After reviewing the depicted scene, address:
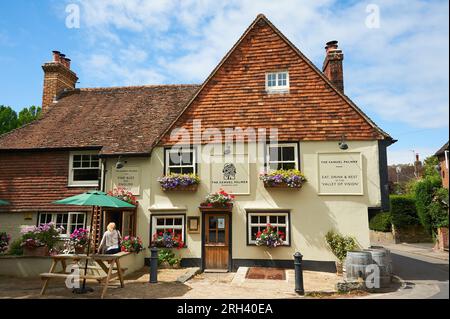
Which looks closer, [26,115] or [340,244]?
[340,244]

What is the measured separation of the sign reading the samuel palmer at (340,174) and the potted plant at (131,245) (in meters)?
6.98

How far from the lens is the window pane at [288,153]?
12523 millimetres

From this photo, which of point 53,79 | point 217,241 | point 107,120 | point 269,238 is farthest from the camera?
point 53,79

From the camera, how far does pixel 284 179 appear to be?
11.9 metres

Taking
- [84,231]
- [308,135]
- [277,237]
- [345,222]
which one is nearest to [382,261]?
[345,222]

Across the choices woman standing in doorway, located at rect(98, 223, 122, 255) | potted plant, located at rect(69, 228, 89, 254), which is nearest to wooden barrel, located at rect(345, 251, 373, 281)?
woman standing in doorway, located at rect(98, 223, 122, 255)

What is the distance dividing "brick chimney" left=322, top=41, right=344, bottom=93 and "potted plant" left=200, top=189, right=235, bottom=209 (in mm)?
6926

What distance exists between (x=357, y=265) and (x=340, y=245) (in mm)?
2355

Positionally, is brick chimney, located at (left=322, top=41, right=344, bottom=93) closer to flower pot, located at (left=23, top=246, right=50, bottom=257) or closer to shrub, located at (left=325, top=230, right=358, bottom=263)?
shrub, located at (left=325, top=230, right=358, bottom=263)

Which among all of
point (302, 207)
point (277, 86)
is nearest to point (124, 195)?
point (302, 207)

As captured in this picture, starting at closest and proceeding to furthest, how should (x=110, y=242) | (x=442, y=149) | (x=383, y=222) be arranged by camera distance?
1. (x=442, y=149)
2. (x=110, y=242)
3. (x=383, y=222)

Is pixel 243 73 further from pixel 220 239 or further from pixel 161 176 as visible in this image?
pixel 220 239

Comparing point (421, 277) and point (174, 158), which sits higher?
point (174, 158)

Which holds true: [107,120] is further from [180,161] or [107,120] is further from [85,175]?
[180,161]
